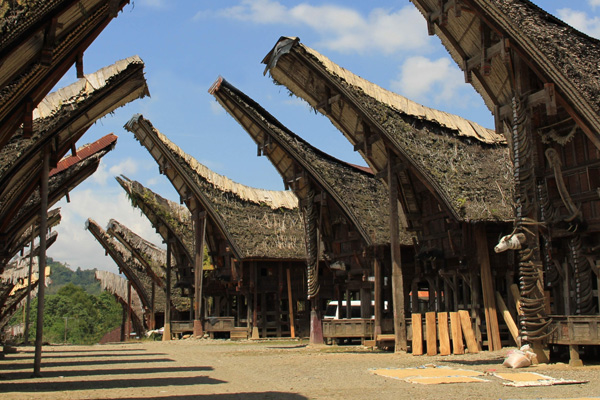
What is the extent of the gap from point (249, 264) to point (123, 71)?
18.6 meters

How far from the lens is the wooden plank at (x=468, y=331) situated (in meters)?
17.1

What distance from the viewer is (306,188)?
2428cm

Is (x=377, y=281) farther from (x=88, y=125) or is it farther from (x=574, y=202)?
(x=88, y=125)

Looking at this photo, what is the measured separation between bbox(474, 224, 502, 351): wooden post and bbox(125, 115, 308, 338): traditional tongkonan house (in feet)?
41.6

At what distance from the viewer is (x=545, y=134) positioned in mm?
15109

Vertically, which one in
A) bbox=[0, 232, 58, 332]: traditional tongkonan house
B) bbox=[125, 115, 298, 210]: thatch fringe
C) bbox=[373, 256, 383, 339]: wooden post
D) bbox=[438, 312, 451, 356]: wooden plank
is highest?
bbox=[125, 115, 298, 210]: thatch fringe

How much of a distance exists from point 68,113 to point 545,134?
10.0m

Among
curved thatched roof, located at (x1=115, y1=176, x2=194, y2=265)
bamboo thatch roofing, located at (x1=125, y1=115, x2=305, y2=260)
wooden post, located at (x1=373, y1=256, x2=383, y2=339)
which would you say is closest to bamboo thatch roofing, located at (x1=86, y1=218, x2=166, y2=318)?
curved thatched roof, located at (x1=115, y1=176, x2=194, y2=265)

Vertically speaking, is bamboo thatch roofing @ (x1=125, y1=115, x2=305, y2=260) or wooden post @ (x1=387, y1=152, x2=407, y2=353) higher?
bamboo thatch roofing @ (x1=125, y1=115, x2=305, y2=260)

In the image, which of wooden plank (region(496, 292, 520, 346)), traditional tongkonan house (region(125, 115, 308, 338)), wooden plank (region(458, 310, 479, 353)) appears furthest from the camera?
traditional tongkonan house (region(125, 115, 308, 338))

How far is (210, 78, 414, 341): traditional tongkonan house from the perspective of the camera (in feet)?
74.5

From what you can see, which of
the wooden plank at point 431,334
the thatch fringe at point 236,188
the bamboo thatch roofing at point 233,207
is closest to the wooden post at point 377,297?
the wooden plank at point 431,334

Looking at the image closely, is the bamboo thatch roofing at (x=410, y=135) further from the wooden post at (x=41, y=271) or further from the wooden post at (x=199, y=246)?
the wooden post at (x=199, y=246)

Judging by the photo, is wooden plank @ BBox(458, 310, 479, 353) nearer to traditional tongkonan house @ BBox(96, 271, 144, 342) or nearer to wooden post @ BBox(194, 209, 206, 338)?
wooden post @ BBox(194, 209, 206, 338)
